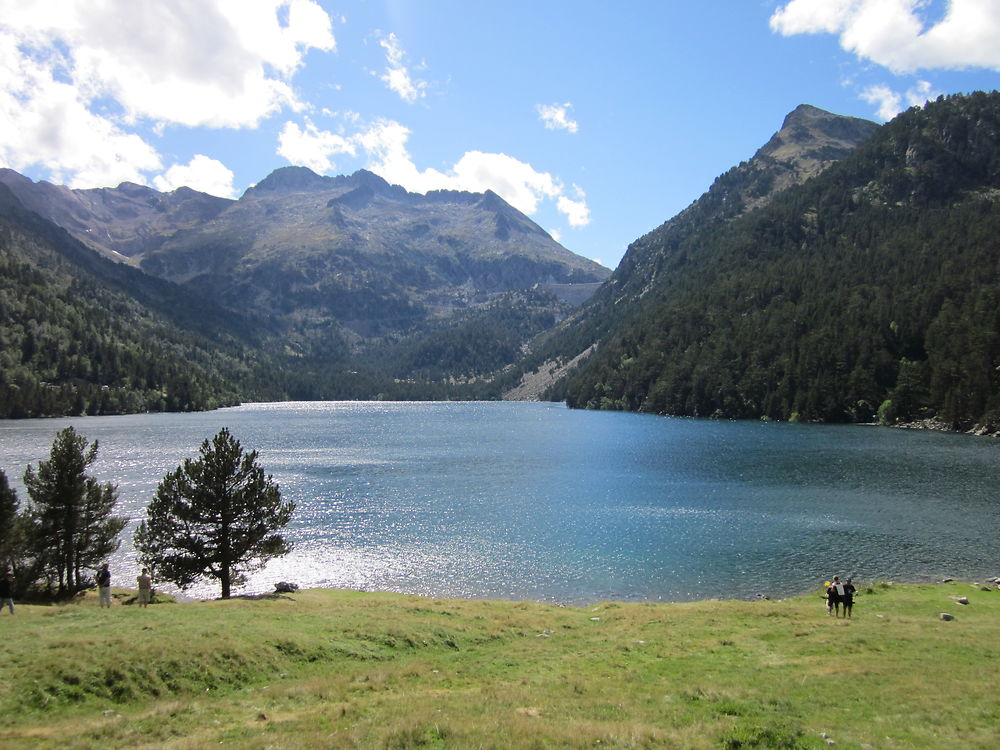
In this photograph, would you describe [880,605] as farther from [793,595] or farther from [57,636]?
[57,636]

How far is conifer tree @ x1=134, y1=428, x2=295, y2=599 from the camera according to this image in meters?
43.1

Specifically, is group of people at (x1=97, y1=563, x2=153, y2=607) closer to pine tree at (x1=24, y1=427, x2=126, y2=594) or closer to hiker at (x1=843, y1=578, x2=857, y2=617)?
pine tree at (x1=24, y1=427, x2=126, y2=594)

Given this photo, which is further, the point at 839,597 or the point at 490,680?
the point at 839,597

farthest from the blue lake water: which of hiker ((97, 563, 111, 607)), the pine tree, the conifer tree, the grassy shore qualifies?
the grassy shore

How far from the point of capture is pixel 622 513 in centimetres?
7494

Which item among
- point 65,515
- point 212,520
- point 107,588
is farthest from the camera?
point 212,520

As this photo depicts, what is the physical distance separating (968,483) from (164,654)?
99.1 m

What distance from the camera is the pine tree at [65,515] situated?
42.6m

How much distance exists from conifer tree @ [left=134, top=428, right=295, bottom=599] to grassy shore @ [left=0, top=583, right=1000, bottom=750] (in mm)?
9353

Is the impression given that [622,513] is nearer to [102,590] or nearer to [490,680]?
[490,680]

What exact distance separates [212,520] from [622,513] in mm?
48404

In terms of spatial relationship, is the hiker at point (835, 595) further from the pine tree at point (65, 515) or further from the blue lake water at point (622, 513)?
the pine tree at point (65, 515)

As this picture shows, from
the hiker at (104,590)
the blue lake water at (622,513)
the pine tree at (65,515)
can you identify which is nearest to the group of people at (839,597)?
the blue lake water at (622,513)

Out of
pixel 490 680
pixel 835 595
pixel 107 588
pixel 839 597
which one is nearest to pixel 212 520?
pixel 107 588
